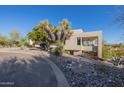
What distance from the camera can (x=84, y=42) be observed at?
9.18 meters

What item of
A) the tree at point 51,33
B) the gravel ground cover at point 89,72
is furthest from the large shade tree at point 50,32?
the gravel ground cover at point 89,72

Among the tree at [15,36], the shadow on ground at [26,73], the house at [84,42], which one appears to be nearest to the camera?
the shadow on ground at [26,73]

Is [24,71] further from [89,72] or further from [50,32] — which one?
[89,72]

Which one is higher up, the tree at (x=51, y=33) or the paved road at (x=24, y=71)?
the tree at (x=51, y=33)

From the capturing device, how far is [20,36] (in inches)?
355

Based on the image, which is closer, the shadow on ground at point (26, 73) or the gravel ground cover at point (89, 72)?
the shadow on ground at point (26, 73)

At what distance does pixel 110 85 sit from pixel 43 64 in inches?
64.7

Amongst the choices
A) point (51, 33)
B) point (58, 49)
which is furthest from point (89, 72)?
point (51, 33)

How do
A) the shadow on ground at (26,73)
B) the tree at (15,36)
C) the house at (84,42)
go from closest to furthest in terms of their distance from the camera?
the shadow on ground at (26,73), the tree at (15,36), the house at (84,42)

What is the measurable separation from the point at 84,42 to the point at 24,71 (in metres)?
1.57

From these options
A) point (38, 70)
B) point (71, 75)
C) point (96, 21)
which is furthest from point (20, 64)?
point (96, 21)

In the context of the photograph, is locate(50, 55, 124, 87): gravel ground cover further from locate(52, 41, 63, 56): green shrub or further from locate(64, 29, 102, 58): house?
locate(64, 29, 102, 58): house

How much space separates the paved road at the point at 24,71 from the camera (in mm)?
8844

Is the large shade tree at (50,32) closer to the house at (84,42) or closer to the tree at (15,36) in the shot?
the house at (84,42)
